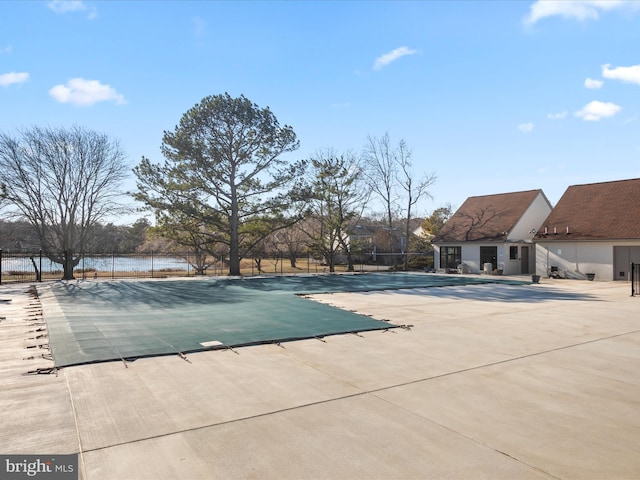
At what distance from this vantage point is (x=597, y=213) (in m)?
Answer: 26.7

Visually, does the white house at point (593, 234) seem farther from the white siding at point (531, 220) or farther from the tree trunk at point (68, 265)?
the tree trunk at point (68, 265)

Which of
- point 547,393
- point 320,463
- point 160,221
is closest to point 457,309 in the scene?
point 547,393

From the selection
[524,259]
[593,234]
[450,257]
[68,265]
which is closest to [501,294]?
[593,234]

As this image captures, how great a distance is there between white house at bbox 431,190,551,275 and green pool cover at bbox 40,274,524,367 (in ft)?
63.4

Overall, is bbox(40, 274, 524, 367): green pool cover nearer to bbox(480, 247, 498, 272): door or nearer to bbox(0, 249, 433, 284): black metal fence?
bbox(0, 249, 433, 284): black metal fence

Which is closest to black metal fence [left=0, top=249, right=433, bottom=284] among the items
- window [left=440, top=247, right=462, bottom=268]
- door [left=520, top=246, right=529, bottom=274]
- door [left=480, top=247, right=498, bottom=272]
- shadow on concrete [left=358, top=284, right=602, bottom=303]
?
window [left=440, top=247, right=462, bottom=268]

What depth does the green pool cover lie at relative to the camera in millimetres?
7504

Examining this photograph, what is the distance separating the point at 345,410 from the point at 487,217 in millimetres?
30613

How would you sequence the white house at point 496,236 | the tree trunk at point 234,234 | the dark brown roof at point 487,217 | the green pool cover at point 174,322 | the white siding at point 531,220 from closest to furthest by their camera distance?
the green pool cover at point 174,322, the tree trunk at point 234,234, the white house at point 496,236, the white siding at point 531,220, the dark brown roof at point 487,217

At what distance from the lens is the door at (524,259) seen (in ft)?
98.9

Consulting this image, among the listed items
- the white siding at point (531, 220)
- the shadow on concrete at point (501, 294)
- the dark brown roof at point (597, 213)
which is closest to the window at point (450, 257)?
the white siding at point (531, 220)

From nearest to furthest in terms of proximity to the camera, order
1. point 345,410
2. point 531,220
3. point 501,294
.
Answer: point 345,410 → point 501,294 → point 531,220

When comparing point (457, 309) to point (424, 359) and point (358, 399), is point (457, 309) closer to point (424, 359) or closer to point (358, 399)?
point (424, 359)

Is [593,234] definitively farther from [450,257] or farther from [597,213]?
[450,257]
